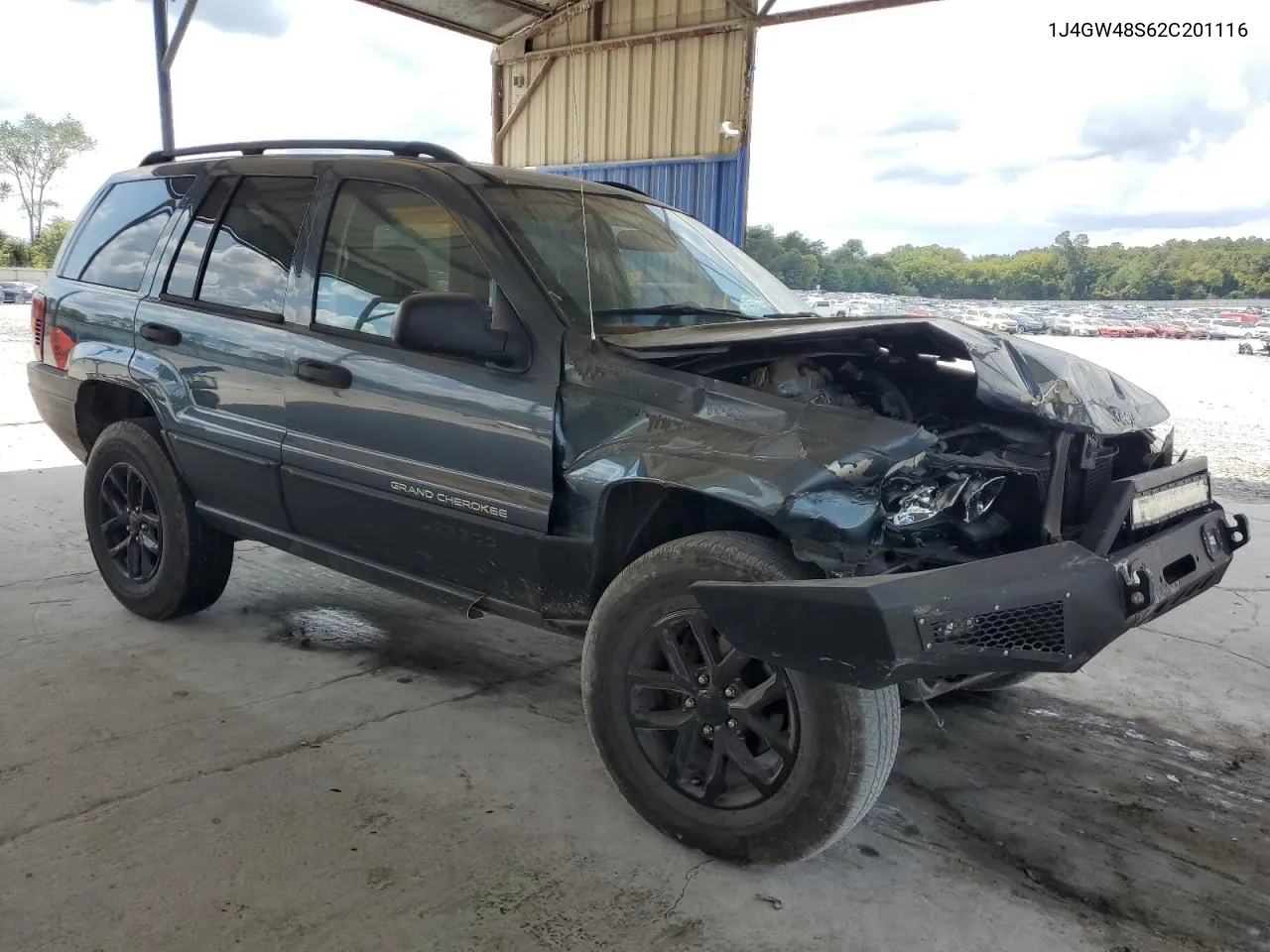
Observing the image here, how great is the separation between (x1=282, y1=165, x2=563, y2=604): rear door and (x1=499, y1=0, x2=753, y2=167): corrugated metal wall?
28.0 ft

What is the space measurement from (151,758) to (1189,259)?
9238mm

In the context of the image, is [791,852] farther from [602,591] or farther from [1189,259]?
[1189,259]

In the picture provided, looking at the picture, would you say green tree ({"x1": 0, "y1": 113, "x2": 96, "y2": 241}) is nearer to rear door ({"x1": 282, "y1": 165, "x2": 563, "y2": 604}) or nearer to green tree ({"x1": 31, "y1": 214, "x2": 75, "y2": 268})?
green tree ({"x1": 31, "y1": 214, "x2": 75, "y2": 268})

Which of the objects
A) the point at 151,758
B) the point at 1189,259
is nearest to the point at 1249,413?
the point at 1189,259

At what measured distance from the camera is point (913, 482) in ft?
7.27

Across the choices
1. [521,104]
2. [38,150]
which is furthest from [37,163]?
[521,104]

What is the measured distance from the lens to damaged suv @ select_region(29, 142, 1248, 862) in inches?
84.0

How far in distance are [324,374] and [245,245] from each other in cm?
76

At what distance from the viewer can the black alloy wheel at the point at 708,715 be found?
2.29 meters

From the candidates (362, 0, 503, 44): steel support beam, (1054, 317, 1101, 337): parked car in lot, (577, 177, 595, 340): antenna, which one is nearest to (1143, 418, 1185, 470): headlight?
(577, 177, 595, 340): antenna

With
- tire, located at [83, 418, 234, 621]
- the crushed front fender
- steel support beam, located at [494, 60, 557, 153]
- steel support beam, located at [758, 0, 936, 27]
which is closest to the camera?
the crushed front fender

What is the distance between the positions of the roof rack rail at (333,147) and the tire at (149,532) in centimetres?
115

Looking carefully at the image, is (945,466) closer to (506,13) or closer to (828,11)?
(828,11)

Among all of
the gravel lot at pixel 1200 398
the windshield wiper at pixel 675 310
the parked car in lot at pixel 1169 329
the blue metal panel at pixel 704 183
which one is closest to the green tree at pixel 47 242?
the gravel lot at pixel 1200 398
